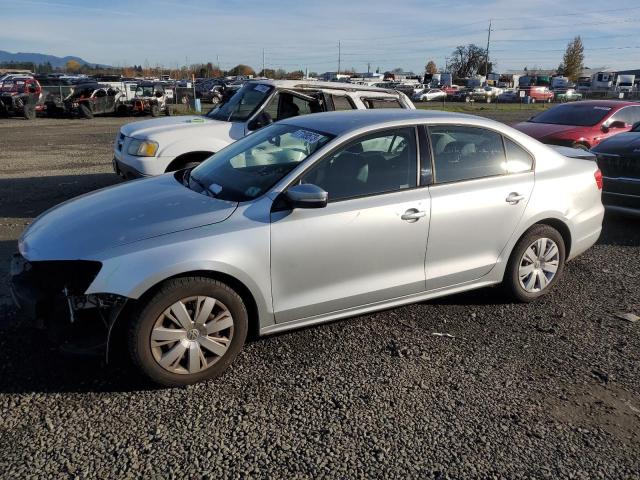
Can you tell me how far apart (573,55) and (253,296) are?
4685 inches

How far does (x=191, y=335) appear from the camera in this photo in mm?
3307

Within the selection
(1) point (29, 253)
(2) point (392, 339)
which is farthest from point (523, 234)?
(1) point (29, 253)

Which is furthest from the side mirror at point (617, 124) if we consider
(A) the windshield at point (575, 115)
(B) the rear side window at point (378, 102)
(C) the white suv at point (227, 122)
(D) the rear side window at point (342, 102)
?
(D) the rear side window at point (342, 102)

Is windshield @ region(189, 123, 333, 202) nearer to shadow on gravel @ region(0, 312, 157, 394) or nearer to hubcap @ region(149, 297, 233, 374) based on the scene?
hubcap @ region(149, 297, 233, 374)

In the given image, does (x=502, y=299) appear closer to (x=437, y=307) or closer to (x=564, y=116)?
(x=437, y=307)

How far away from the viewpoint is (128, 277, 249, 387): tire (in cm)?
316

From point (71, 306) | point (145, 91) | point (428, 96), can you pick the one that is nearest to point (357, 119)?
point (71, 306)

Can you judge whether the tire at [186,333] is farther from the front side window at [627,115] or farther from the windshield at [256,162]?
the front side window at [627,115]

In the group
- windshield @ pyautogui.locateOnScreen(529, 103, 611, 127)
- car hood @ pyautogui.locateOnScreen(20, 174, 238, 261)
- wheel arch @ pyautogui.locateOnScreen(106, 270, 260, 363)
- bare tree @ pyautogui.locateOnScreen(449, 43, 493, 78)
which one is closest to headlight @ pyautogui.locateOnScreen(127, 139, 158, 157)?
car hood @ pyautogui.locateOnScreen(20, 174, 238, 261)

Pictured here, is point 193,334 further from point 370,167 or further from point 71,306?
point 370,167

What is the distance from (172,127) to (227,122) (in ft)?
2.45

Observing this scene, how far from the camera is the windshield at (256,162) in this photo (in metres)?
3.78

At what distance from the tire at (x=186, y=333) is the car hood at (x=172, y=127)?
4.29m

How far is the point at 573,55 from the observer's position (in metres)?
106
